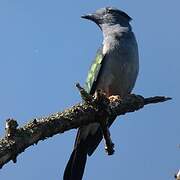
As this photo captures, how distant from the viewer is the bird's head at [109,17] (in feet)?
36.3

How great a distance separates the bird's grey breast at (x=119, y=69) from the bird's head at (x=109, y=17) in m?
1.19

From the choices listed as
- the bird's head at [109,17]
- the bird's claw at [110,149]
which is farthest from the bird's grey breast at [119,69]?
the bird's claw at [110,149]

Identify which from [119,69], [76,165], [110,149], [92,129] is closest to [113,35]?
[119,69]

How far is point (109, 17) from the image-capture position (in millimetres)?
11203

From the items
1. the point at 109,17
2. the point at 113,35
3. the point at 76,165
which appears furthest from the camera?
the point at 109,17

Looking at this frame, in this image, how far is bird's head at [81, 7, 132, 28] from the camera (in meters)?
11.1

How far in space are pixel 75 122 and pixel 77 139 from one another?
8.69 feet

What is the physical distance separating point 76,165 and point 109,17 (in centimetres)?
353

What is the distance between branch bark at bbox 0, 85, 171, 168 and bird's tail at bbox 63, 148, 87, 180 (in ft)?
4.66

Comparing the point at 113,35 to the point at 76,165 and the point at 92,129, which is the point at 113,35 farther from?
the point at 76,165

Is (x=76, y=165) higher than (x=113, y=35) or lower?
lower

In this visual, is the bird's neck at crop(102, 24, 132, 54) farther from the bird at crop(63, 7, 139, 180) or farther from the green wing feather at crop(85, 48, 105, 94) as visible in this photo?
the green wing feather at crop(85, 48, 105, 94)

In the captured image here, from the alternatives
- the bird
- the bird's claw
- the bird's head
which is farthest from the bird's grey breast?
the bird's claw

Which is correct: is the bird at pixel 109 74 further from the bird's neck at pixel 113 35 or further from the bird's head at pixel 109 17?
the bird's head at pixel 109 17
